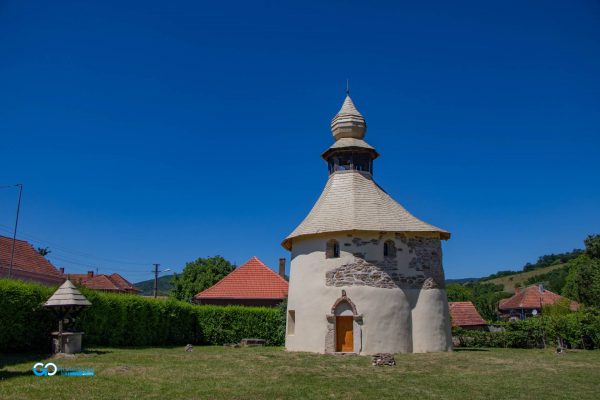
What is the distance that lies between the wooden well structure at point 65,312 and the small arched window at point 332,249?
10.7m

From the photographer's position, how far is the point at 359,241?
23312 mm

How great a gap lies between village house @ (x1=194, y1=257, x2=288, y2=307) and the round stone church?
1131cm

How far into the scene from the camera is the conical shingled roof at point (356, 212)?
2356 cm

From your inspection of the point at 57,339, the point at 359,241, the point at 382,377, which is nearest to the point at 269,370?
the point at 382,377

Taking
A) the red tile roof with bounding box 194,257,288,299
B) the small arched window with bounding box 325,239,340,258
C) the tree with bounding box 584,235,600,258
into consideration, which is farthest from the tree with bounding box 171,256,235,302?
the tree with bounding box 584,235,600,258

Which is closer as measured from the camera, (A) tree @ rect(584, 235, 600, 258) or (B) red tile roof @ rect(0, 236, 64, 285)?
(B) red tile roof @ rect(0, 236, 64, 285)

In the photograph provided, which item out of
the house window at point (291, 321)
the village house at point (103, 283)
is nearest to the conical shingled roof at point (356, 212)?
the house window at point (291, 321)

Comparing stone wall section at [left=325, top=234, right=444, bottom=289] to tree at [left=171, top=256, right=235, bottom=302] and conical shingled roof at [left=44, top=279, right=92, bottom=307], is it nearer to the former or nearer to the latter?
conical shingled roof at [left=44, top=279, right=92, bottom=307]

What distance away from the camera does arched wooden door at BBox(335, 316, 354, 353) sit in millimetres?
22750

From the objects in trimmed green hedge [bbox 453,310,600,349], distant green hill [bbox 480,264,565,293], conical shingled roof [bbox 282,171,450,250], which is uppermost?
distant green hill [bbox 480,264,565,293]

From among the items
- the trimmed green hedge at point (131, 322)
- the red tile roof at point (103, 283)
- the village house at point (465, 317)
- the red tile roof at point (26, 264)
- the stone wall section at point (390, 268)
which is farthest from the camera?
the red tile roof at point (103, 283)

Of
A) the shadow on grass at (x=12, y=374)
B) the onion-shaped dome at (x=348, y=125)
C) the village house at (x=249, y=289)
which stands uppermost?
the onion-shaped dome at (x=348, y=125)

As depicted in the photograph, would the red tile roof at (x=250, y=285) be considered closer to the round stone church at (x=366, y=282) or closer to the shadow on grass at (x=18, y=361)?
the round stone church at (x=366, y=282)

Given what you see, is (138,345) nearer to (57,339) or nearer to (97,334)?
(97,334)
